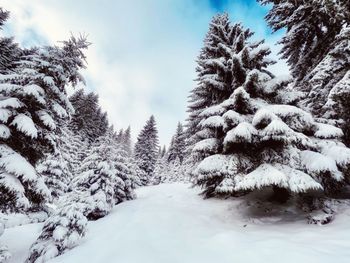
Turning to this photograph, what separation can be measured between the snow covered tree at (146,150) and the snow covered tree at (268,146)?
28229 mm

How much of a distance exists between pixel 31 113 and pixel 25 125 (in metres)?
1.18

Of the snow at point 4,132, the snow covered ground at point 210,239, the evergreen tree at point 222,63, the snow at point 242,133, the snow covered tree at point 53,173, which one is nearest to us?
the snow covered ground at point 210,239

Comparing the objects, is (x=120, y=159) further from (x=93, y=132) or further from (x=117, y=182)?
(x=93, y=132)

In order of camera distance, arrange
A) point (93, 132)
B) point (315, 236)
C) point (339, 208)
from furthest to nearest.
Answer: point (93, 132) < point (339, 208) < point (315, 236)

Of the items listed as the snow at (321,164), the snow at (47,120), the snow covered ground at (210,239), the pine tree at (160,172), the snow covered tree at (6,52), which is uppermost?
the snow covered tree at (6,52)

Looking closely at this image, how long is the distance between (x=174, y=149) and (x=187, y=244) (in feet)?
128

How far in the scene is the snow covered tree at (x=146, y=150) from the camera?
38219 millimetres

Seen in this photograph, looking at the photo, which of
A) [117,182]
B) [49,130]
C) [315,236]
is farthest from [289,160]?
[117,182]

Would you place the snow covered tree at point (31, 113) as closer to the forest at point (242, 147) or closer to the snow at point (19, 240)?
the forest at point (242, 147)

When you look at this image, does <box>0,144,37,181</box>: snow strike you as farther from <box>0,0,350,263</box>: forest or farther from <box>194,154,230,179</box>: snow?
<box>194,154,230,179</box>: snow

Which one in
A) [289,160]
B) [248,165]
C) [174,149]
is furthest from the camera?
[174,149]

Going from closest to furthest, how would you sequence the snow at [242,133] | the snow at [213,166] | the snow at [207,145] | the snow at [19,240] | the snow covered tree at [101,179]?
A: 1. the snow at [242,133]
2. the snow at [19,240]
3. the snow at [213,166]
4. the snow at [207,145]
5. the snow covered tree at [101,179]

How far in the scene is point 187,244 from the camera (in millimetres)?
6281

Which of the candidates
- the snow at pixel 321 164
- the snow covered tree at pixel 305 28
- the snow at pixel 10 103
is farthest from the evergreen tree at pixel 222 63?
the snow at pixel 10 103
